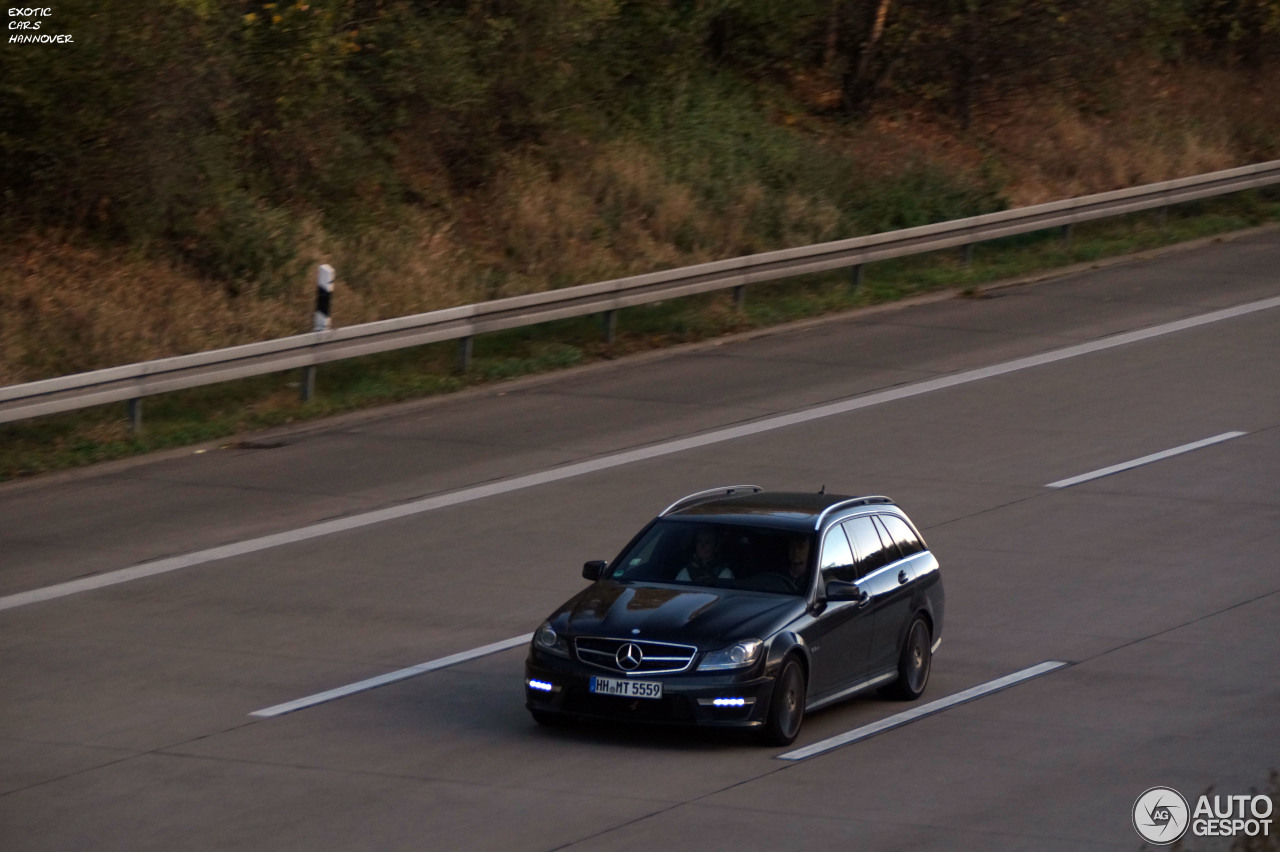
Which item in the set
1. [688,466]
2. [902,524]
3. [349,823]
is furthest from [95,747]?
[688,466]

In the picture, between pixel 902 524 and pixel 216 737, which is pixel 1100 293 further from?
pixel 216 737

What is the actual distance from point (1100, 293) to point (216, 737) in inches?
738

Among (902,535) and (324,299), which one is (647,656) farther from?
(324,299)

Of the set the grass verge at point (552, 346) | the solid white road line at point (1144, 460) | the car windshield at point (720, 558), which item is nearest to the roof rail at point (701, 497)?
the car windshield at point (720, 558)

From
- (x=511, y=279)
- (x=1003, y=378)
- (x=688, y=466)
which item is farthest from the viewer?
(x=511, y=279)

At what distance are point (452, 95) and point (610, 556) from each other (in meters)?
13.6

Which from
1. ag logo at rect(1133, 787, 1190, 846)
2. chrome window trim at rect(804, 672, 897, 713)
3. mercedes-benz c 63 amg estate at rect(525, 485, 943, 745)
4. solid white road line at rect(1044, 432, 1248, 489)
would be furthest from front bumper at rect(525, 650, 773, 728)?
solid white road line at rect(1044, 432, 1248, 489)

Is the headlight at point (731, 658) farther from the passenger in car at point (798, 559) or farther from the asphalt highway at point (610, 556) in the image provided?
the passenger in car at point (798, 559)

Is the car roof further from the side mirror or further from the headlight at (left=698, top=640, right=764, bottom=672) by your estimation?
the headlight at (left=698, top=640, right=764, bottom=672)

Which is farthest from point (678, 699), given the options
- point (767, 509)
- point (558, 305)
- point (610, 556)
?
point (558, 305)

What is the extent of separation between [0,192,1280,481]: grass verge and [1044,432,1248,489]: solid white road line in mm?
7045

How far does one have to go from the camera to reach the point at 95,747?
9.65 m

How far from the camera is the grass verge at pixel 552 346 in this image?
18.0 m

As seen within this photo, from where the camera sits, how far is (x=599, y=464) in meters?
17.3
